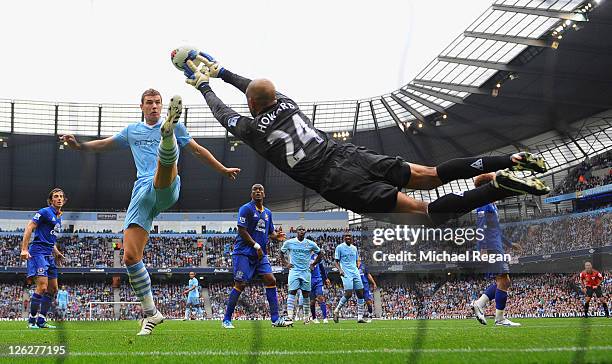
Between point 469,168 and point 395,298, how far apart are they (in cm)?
3321

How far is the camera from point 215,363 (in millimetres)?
3803

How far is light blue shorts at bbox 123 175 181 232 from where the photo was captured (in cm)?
688

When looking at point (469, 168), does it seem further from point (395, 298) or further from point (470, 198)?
point (395, 298)

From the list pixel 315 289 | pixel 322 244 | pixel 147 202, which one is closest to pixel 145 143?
pixel 147 202

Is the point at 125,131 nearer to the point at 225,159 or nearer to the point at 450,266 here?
the point at 450,266

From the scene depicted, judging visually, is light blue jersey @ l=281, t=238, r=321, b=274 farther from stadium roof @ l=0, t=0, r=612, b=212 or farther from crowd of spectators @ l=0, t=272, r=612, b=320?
stadium roof @ l=0, t=0, r=612, b=212

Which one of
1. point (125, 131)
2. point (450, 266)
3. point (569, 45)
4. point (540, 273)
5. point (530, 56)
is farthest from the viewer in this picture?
point (450, 266)

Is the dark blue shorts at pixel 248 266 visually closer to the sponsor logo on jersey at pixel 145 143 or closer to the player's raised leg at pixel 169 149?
the sponsor logo on jersey at pixel 145 143

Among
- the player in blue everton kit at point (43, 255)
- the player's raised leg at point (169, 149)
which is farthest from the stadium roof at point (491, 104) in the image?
the player's raised leg at point (169, 149)

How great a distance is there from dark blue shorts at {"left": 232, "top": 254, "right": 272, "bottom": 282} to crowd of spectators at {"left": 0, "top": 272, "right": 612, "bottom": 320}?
14.3 m

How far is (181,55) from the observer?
5.42 metres

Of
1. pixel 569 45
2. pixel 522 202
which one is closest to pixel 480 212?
pixel 569 45

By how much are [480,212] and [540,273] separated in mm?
26232

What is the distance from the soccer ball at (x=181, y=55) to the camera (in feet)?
17.7
